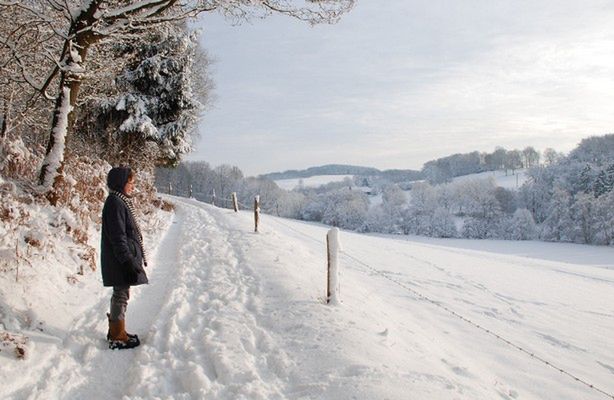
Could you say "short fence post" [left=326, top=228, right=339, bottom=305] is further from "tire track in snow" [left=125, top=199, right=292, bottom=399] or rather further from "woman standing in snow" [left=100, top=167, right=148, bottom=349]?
"woman standing in snow" [left=100, top=167, right=148, bottom=349]

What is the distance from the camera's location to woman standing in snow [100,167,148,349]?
4.23 m

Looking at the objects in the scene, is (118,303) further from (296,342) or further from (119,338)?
(296,342)

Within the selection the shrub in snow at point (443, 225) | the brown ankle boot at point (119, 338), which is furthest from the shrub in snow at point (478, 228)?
the brown ankle boot at point (119, 338)

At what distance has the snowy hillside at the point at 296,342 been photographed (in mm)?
3572

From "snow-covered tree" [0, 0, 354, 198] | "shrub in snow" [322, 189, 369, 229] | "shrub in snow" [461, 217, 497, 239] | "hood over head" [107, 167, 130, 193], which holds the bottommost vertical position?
"shrub in snow" [461, 217, 497, 239]

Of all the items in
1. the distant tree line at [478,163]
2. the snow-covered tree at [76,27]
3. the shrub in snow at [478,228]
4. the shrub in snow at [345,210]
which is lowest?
the shrub in snow at [478,228]

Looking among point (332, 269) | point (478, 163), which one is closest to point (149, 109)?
point (332, 269)

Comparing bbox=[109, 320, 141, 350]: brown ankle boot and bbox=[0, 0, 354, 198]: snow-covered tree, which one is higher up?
bbox=[0, 0, 354, 198]: snow-covered tree

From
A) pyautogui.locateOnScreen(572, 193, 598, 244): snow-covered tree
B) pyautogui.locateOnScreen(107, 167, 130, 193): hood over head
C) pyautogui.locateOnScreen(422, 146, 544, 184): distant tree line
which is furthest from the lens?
pyautogui.locateOnScreen(422, 146, 544, 184): distant tree line

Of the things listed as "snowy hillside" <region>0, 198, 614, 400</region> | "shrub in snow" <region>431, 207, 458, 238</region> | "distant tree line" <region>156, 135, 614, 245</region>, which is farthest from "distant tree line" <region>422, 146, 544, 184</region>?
"snowy hillside" <region>0, 198, 614, 400</region>

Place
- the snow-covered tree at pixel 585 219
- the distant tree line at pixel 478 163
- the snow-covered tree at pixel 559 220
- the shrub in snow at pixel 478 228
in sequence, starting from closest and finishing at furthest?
the snow-covered tree at pixel 585 219 → the snow-covered tree at pixel 559 220 → the shrub in snow at pixel 478 228 → the distant tree line at pixel 478 163

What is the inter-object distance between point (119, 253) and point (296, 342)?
2.06 meters

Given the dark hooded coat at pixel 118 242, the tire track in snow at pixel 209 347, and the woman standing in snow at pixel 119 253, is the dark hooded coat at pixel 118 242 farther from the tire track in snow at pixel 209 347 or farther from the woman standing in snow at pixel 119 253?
the tire track in snow at pixel 209 347

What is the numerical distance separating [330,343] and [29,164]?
21.0 ft
